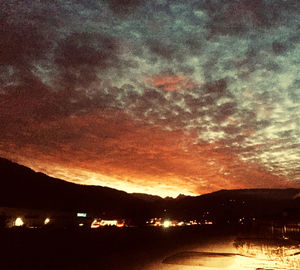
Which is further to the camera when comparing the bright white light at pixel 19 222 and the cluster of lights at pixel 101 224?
the bright white light at pixel 19 222

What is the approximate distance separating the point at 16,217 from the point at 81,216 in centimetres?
2863

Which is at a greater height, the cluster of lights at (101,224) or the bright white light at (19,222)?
the cluster of lights at (101,224)

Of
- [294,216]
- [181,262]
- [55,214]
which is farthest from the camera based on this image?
[55,214]

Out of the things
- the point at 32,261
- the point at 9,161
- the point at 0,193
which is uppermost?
the point at 9,161

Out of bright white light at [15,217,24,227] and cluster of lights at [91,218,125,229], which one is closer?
cluster of lights at [91,218,125,229]

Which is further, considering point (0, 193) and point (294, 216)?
point (0, 193)

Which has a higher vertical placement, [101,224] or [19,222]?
[101,224]

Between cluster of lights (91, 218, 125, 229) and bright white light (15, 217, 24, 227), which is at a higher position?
cluster of lights (91, 218, 125, 229)

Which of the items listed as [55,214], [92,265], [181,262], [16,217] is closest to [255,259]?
[181,262]

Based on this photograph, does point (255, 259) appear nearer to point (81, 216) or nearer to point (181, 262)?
point (181, 262)

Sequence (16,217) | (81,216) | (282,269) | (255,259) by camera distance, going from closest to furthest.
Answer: (282,269)
(255,259)
(16,217)
(81,216)

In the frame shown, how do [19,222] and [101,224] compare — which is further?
[19,222]

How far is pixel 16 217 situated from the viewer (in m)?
55.3

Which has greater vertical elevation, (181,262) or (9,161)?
(9,161)
